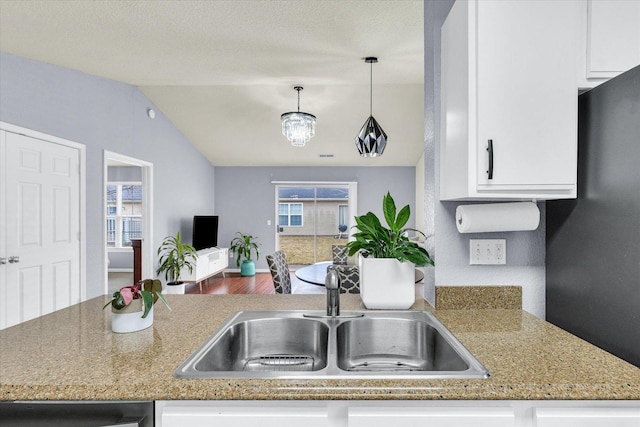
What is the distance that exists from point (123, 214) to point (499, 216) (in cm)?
734

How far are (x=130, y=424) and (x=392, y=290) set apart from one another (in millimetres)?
937

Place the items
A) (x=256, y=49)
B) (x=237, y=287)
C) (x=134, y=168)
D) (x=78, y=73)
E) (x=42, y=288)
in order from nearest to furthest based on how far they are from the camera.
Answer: (x=256, y=49) → (x=42, y=288) → (x=78, y=73) → (x=237, y=287) → (x=134, y=168)

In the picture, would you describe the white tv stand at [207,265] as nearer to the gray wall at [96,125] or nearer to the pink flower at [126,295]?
the gray wall at [96,125]

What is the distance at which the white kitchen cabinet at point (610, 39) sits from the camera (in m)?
1.16

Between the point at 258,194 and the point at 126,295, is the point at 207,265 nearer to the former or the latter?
the point at 258,194

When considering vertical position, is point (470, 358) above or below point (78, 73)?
below

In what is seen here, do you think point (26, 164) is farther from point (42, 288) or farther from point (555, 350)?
point (555, 350)

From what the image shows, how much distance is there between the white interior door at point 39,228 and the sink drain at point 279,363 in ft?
8.21

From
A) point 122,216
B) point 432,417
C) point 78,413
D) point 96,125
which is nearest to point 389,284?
point 432,417

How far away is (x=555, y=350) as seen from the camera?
1.01 metres

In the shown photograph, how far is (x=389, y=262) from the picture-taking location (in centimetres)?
141

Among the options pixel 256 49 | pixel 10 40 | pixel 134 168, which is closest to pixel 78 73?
pixel 10 40

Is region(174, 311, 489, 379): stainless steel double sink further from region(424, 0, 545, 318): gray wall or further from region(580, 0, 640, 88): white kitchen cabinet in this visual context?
region(580, 0, 640, 88): white kitchen cabinet

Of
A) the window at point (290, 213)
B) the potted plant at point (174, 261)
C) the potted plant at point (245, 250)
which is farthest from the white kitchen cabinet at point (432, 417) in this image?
the window at point (290, 213)
